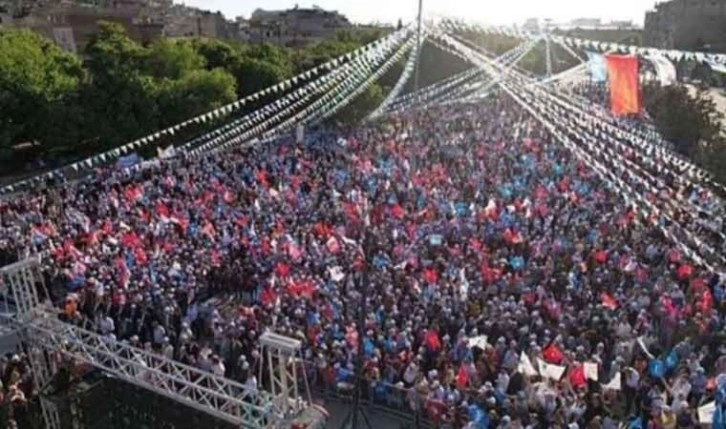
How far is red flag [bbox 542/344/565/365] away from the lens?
1232 cm

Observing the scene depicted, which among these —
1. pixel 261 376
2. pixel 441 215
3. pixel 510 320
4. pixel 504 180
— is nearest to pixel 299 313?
pixel 261 376

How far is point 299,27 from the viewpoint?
3639 inches

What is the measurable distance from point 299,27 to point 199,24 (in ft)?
52.5

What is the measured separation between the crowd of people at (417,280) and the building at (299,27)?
2335 inches

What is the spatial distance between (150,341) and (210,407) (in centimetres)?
494

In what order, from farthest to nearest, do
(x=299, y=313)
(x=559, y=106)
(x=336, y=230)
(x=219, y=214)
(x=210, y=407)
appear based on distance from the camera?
1. (x=559, y=106)
2. (x=219, y=214)
3. (x=336, y=230)
4. (x=299, y=313)
5. (x=210, y=407)

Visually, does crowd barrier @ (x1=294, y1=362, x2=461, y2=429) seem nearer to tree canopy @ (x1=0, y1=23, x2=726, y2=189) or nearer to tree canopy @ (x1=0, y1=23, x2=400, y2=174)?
tree canopy @ (x1=0, y1=23, x2=726, y2=189)

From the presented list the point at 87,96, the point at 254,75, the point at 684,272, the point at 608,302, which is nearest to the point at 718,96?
the point at 254,75

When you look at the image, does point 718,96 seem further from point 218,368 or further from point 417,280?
point 218,368

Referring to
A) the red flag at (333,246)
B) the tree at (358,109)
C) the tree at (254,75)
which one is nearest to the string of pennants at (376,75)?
the tree at (358,109)

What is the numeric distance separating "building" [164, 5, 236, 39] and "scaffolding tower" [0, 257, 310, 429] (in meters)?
65.1

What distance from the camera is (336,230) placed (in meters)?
19.0

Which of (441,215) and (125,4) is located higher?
(125,4)

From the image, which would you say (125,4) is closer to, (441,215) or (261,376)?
(441,215)
